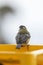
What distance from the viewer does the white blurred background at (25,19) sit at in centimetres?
172

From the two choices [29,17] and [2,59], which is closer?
[2,59]

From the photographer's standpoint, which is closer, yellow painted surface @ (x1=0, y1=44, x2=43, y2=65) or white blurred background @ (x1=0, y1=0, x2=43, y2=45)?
yellow painted surface @ (x1=0, y1=44, x2=43, y2=65)

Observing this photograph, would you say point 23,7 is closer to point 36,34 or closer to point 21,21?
point 21,21

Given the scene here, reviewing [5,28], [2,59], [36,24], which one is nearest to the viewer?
[2,59]

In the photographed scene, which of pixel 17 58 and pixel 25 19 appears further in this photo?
pixel 25 19

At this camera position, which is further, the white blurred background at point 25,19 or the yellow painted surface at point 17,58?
the white blurred background at point 25,19

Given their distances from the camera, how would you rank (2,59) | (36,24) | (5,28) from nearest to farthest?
(2,59) → (36,24) → (5,28)

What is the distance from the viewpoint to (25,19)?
1773mm

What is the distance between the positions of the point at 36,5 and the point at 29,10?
9 centimetres

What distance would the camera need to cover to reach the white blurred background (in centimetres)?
172

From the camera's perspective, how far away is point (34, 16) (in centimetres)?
175

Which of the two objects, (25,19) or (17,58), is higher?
(17,58)

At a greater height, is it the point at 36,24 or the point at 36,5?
the point at 36,5

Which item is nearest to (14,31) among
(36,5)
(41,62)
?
(36,5)
